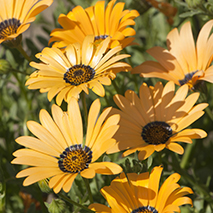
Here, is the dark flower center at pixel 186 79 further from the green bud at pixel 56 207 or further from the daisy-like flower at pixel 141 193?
the green bud at pixel 56 207

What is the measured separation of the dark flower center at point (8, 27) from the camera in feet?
4.03

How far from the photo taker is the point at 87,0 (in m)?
1.90

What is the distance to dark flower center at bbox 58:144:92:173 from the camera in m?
0.93

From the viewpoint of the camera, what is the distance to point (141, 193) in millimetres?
896

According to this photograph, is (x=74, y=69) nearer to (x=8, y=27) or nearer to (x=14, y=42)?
→ (x=14, y=42)

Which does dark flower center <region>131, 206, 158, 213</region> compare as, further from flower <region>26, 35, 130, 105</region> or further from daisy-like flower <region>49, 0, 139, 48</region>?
daisy-like flower <region>49, 0, 139, 48</region>

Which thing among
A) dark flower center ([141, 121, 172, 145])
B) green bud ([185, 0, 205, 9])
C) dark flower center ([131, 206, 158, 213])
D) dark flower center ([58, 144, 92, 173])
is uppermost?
green bud ([185, 0, 205, 9])

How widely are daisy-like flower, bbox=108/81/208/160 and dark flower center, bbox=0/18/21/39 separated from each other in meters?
0.49

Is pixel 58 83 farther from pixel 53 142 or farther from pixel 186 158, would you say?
pixel 186 158

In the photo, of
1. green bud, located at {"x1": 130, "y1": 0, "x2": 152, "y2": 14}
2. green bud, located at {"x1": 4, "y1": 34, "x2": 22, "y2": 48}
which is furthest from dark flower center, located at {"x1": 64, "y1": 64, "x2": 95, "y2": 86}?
green bud, located at {"x1": 130, "y1": 0, "x2": 152, "y2": 14}

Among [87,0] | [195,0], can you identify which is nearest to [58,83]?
[195,0]

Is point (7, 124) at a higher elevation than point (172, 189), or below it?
higher

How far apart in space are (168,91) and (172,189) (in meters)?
0.35

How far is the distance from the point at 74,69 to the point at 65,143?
267 mm
